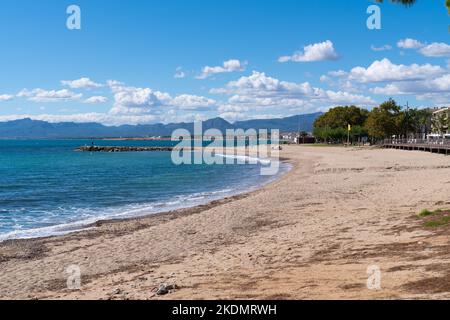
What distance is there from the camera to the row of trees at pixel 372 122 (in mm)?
112312

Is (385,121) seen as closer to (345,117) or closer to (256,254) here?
(345,117)

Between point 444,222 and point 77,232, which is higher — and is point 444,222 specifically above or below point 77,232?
above

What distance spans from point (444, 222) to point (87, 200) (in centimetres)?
2506

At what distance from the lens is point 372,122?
368 feet

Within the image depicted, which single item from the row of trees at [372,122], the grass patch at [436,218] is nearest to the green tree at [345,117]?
the row of trees at [372,122]

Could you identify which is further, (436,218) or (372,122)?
(372,122)

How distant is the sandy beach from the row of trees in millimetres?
90879

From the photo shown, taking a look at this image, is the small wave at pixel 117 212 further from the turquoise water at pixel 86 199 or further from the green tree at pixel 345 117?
the green tree at pixel 345 117

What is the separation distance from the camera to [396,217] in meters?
17.4

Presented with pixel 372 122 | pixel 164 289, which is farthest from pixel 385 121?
pixel 164 289

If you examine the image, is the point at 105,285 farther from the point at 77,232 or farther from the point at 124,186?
the point at 124,186

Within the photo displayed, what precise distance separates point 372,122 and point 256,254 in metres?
104

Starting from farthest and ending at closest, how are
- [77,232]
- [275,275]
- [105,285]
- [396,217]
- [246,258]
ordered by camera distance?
[77,232] < [396,217] < [246,258] < [105,285] < [275,275]

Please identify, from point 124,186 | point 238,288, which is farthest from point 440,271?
point 124,186
